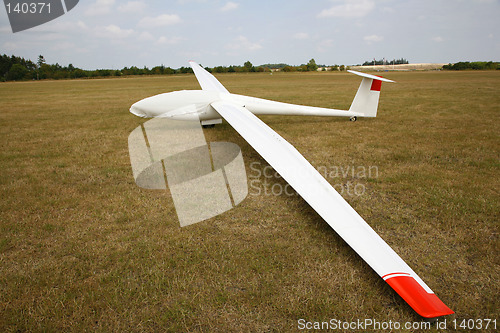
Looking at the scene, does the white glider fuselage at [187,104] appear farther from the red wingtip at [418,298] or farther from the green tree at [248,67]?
the green tree at [248,67]

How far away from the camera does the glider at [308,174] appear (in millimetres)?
2330

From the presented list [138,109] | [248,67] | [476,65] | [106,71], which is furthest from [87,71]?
[476,65]

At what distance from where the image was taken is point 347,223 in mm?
2941

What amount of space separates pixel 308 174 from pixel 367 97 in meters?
6.90

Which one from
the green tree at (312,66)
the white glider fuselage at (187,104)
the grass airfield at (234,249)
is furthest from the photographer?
the green tree at (312,66)

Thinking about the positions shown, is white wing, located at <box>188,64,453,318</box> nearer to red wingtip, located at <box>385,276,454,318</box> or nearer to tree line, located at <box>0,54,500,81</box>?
red wingtip, located at <box>385,276,454,318</box>

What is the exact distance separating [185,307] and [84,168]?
4.53m

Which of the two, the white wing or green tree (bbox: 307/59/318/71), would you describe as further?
green tree (bbox: 307/59/318/71)

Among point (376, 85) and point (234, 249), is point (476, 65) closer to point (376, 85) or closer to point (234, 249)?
point (376, 85)

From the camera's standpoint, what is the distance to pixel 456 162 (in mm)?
5715

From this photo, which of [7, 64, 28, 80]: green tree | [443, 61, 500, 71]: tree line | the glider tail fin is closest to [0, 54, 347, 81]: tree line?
[7, 64, 28, 80]: green tree

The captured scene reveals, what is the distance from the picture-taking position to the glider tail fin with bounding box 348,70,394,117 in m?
8.69

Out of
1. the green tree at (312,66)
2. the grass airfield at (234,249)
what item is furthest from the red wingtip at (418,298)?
the green tree at (312,66)

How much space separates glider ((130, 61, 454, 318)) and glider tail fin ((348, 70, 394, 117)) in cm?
3
